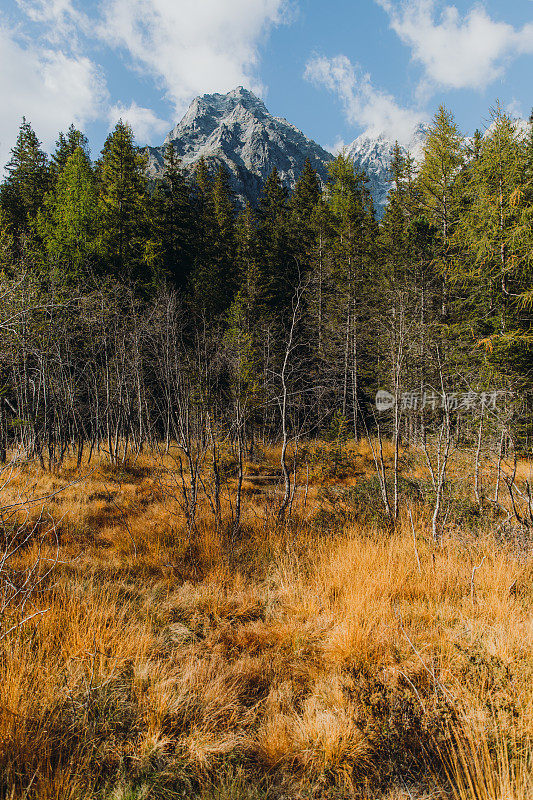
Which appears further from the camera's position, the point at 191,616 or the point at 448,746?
the point at 191,616

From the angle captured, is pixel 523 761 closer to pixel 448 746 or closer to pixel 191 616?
pixel 448 746

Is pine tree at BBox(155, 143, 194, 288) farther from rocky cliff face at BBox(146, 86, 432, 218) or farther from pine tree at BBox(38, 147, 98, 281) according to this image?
rocky cliff face at BBox(146, 86, 432, 218)

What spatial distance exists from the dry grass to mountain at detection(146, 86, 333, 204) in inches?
3912

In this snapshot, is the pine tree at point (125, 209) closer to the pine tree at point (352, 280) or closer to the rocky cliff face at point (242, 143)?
the pine tree at point (352, 280)

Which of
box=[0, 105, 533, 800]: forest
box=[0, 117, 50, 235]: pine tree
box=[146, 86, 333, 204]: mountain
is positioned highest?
box=[146, 86, 333, 204]: mountain

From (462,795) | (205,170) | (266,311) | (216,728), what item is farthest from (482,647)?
(205,170)

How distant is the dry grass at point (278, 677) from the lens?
1855mm

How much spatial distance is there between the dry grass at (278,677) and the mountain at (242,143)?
99353mm

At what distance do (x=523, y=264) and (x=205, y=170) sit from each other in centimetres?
3035

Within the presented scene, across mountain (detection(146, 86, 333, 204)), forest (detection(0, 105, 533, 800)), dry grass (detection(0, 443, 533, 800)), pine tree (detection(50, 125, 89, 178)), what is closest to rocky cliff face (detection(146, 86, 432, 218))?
mountain (detection(146, 86, 333, 204))

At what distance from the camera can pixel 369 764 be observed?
196 centimetres

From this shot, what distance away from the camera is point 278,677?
266 centimetres

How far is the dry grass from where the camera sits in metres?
1.86

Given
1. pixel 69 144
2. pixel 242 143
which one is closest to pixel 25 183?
pixel 69 144
